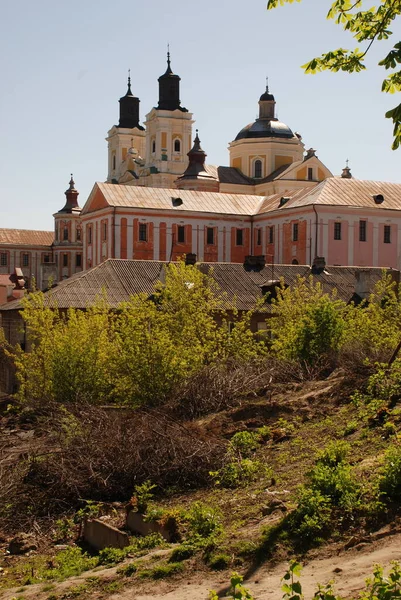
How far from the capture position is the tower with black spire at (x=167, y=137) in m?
75.9

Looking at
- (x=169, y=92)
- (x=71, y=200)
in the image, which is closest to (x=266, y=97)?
(x=169, y=92)

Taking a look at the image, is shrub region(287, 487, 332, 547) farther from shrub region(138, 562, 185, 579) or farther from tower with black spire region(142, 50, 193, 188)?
tower with black spire region(142, 50, 193, 188)

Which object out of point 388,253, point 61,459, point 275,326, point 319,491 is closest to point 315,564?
point 319,491

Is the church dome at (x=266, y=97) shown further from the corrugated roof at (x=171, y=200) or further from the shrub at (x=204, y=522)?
the shrub at (x=204, y=522)

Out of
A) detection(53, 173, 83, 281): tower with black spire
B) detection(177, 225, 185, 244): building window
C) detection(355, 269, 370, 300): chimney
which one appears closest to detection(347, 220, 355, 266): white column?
detection(177, 225, 185, 244): building window

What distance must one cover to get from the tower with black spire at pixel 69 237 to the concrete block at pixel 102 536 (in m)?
75.2

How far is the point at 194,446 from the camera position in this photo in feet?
43.2

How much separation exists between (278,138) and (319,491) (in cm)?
6659

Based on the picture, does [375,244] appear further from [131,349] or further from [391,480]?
[391,480]

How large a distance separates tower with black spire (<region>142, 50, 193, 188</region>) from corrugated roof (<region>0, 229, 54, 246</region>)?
16297 millimetres

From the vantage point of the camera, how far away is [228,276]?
34188mm

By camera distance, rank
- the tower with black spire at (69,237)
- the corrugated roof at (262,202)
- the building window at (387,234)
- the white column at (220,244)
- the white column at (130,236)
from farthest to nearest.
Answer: the tower with black spire at (69,237), the white column at (220,244), the white column at (130,236), the building window at (387,234), the corrugated roof at (262,202)

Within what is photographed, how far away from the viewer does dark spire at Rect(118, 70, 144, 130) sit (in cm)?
Result: 8462

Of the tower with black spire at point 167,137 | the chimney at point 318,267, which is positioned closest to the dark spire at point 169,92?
the tower with black spire at point 167,137
